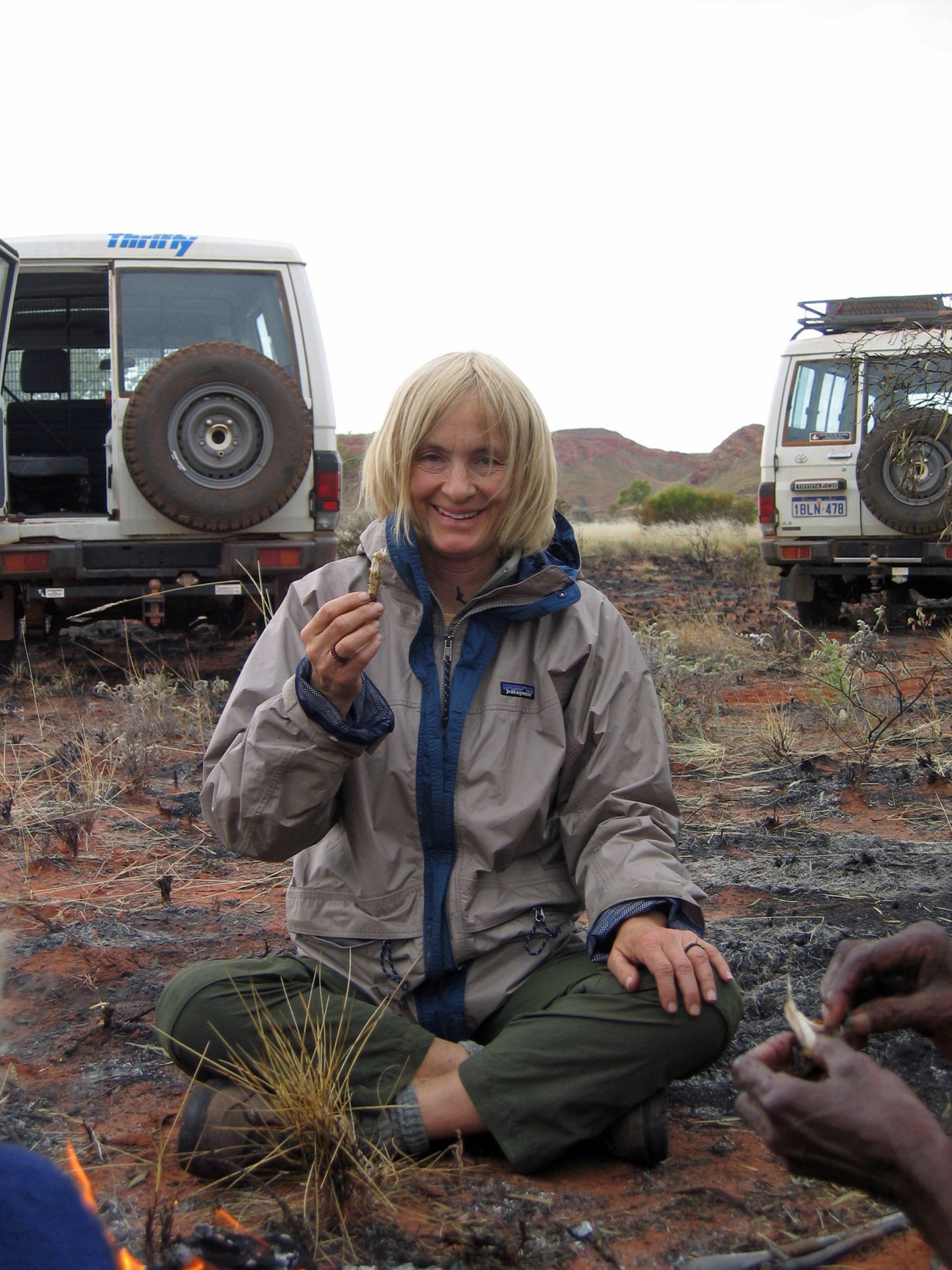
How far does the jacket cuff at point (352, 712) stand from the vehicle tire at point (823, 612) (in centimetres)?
805

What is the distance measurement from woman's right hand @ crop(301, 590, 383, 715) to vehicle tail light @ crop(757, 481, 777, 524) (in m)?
7.33

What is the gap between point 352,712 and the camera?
2.06 meters

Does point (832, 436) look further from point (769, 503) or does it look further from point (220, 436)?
point (220, 436)

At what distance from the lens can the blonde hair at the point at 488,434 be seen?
2.24 metres

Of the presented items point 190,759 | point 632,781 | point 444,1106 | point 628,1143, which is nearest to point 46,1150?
point 444,1106

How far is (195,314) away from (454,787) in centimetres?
492

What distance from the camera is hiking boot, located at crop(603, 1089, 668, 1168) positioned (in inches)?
76.7

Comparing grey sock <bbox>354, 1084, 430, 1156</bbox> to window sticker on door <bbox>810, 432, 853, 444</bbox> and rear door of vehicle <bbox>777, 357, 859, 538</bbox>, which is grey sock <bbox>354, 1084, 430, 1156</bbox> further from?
window sticker on door <bbox>810, 432, 853, 444</bbox>

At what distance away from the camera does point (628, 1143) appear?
196cm

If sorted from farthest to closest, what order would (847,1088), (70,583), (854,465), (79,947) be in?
(854,465) < (70,583) < (79,947) < (847,1088)

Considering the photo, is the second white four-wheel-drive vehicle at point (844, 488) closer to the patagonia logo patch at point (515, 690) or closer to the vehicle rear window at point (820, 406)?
the vehicle rear window at point (820, 406)

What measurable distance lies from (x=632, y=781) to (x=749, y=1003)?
66cm

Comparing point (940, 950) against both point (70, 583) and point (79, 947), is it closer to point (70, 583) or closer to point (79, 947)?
point (79, 947)

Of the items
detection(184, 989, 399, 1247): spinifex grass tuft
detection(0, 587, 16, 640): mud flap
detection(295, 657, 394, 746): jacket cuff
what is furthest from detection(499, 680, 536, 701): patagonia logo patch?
detection(0, 587, 16, 640): mud flap
